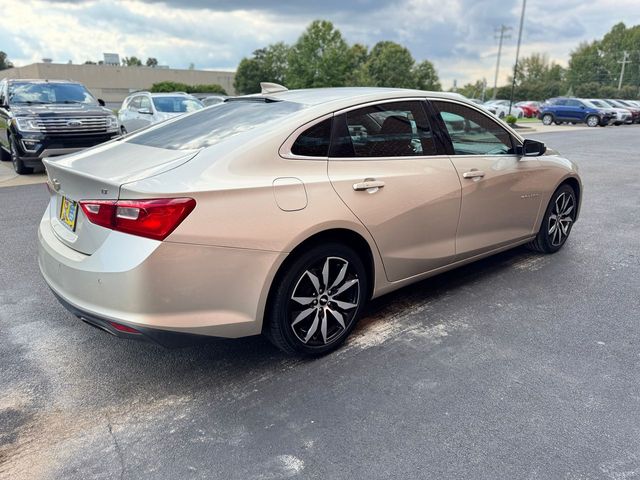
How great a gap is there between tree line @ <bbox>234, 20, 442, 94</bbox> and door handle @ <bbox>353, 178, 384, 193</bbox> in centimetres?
6627

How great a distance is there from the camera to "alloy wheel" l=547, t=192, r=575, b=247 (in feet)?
17.0

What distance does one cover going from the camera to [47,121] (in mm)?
9688

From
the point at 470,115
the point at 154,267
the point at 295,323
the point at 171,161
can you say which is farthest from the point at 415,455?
the point at 470,115

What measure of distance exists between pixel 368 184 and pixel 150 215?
1.39 m

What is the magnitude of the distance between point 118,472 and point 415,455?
4.51ft

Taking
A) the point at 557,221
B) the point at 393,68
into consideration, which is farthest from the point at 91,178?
the point at 393,68

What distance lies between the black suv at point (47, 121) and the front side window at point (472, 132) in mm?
8311

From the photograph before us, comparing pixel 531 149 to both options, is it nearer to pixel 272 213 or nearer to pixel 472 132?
pixel 472 132

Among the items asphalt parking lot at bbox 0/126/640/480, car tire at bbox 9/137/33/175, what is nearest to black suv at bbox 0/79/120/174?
car tire at bbox 9/137/33/175

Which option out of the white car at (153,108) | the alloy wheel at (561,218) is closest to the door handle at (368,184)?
the alloy wheel at (561,218)

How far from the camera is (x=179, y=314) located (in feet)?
8.58

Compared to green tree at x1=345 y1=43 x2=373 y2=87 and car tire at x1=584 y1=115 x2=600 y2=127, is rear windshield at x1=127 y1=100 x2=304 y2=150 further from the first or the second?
green tree at x1=345 y1=43 x2=373 y2=87

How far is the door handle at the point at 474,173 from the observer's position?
3.91m

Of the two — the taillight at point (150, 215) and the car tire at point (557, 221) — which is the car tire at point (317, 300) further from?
the car tire at point (557, 221)
